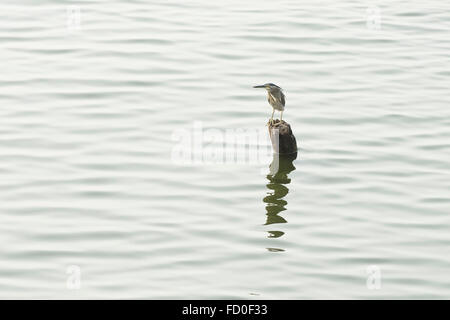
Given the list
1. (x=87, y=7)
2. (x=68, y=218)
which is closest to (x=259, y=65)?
(x=87, y=7)

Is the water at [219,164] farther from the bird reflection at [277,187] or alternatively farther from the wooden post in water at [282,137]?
the wooden post in water at [282,137]

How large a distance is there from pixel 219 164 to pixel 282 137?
3.19 feet

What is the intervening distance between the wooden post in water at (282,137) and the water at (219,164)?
0.19 m

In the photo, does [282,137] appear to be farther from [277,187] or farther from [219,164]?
[219,164]

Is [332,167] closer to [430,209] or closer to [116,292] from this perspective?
[430,209]

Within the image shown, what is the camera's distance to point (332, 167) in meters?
13.6

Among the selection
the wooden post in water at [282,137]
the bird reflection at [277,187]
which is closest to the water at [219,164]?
the bird reflection at [277,187]

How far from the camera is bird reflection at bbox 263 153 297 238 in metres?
12.1

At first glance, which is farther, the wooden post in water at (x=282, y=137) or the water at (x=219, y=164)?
the wooden post in water at (x=282, y=137)

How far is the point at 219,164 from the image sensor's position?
13.7 meters

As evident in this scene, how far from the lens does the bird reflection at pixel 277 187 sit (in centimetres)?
1213


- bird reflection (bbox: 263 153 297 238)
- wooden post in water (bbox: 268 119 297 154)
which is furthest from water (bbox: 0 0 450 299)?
wooden post in water (bbox: 268 119 297 154)

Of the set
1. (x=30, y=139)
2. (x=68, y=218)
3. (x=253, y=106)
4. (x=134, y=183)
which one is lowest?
(x=68, y=218)

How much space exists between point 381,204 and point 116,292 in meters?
3.90
